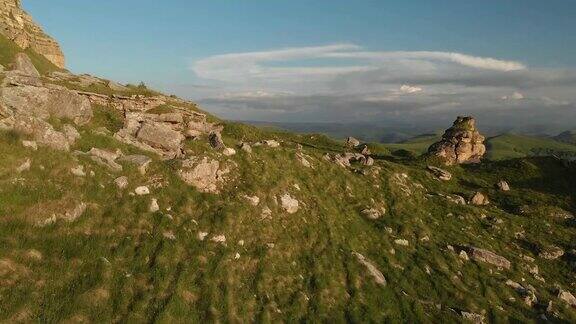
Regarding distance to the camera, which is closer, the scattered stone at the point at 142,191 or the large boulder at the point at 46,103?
the scattered stone at the point at 142,191

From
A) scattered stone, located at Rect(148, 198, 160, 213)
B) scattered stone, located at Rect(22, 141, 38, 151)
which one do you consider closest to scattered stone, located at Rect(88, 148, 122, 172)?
scattered stone, located at Rect(22, 141, 38, 151)

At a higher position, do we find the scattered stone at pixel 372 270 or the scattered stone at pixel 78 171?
the scattered stone at pixel 78 171

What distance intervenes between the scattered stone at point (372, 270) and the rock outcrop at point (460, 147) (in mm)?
45637

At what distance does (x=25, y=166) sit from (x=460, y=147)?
67.0m

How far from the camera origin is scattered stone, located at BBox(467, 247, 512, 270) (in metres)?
33.4

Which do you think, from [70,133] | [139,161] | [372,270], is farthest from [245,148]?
[372,270]

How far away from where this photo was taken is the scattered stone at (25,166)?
22.5 m

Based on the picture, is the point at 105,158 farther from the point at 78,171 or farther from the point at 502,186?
the point at 502,186

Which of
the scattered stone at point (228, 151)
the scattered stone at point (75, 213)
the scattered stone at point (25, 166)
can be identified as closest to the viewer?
the scattered stone at point (75, 213)

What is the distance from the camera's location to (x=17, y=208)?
2055 centimetres

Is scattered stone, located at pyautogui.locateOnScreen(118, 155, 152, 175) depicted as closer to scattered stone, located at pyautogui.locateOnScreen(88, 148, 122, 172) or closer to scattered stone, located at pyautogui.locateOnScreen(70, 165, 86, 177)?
scattered stone, located at pyautogui.locateOnScreen(88, 148, 122, 172)

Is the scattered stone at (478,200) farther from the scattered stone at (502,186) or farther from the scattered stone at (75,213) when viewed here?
the scattered stone at (75,213)

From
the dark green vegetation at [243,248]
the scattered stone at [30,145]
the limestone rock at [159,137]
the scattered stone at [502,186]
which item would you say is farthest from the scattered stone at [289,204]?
the scattered stone at [502,186]

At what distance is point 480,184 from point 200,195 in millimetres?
43617
